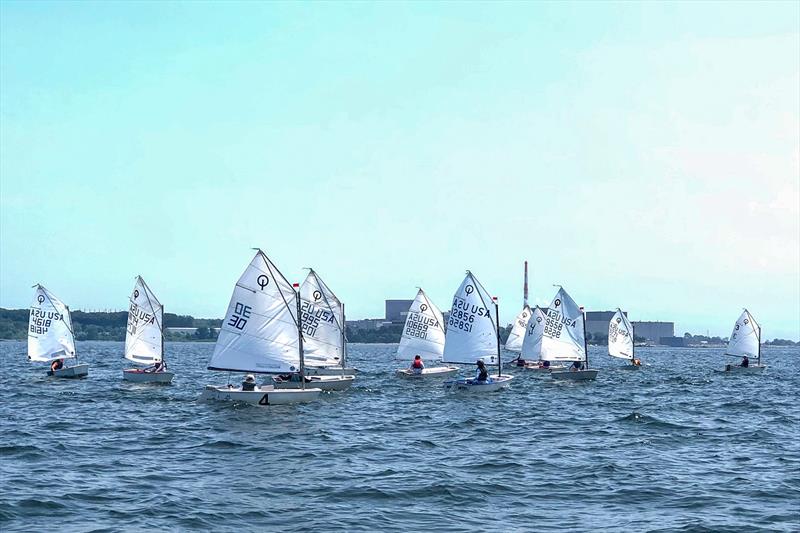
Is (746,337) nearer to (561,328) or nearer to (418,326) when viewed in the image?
(561,328)

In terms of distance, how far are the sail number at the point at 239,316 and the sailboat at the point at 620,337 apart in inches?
2211

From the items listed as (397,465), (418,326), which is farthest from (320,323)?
(397,465)

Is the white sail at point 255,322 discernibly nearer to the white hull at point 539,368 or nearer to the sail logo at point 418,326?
the sail logo at point 418,326

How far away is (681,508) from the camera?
2192cm

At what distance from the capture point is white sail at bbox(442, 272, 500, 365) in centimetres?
5731

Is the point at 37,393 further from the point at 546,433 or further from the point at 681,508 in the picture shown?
the point at 681,508

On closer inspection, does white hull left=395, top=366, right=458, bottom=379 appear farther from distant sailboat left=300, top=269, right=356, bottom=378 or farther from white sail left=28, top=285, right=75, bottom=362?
white sail left=28, top=285, right=75, bottom=362

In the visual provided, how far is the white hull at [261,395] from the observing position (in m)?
Answer: 41.7

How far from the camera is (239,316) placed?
4459 cm

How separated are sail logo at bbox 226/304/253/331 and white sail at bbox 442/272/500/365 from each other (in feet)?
55.6

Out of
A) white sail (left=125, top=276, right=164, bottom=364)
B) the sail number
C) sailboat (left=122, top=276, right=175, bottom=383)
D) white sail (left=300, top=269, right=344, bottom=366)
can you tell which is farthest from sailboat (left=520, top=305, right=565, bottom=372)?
the sail number

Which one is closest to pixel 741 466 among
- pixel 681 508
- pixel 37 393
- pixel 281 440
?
pixel 681 508

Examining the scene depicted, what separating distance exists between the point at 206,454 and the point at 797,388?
2058 inches

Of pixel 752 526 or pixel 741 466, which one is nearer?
pixel 752 526
